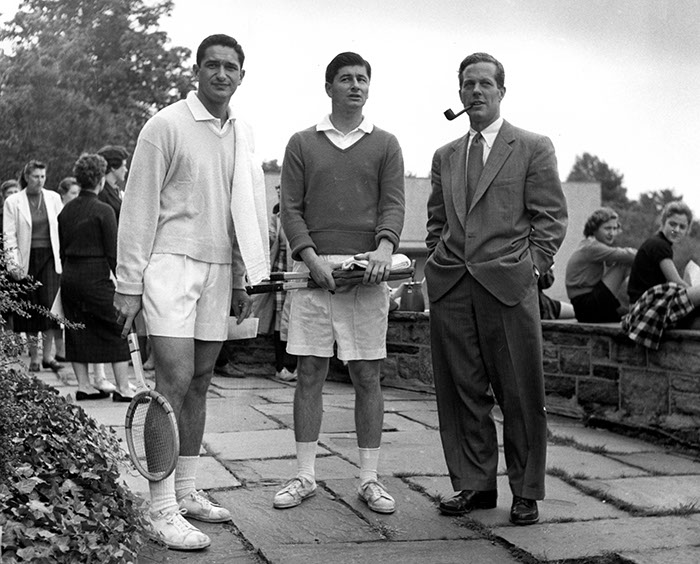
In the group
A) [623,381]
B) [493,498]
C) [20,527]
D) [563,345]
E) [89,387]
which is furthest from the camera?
[89,387]

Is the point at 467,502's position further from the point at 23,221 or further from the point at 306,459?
the point at 23,221

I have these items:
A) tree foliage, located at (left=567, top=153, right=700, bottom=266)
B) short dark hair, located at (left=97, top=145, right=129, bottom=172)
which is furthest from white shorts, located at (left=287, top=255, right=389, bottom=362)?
tree foliage, located at (left=567, top=153, right=700, bottom=266)

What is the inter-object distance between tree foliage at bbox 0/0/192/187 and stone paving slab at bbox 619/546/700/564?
17.7m

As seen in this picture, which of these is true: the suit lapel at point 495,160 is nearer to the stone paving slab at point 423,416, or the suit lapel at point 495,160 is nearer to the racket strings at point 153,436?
the racket strings at point 153,436

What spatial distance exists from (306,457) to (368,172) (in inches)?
50.1

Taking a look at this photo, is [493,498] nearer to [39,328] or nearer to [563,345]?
[563,345]

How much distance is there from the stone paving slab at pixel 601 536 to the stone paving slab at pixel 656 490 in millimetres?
273

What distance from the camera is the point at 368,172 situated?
4457mm

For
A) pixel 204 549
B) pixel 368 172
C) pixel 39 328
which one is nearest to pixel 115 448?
pixel 204 549

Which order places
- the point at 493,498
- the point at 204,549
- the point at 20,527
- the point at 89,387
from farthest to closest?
1. the point at 89,387
2. the point at 493,498
3. the point at 204,549
4. the point at 20,527

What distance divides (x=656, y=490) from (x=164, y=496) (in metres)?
2.36

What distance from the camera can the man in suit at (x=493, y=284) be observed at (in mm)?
4199

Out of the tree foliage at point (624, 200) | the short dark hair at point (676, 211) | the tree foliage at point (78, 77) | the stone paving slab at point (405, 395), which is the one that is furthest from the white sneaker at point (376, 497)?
the tree foliage at point (624, 200)

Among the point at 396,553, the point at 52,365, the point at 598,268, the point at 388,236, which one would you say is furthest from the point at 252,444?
the point at 52,365
